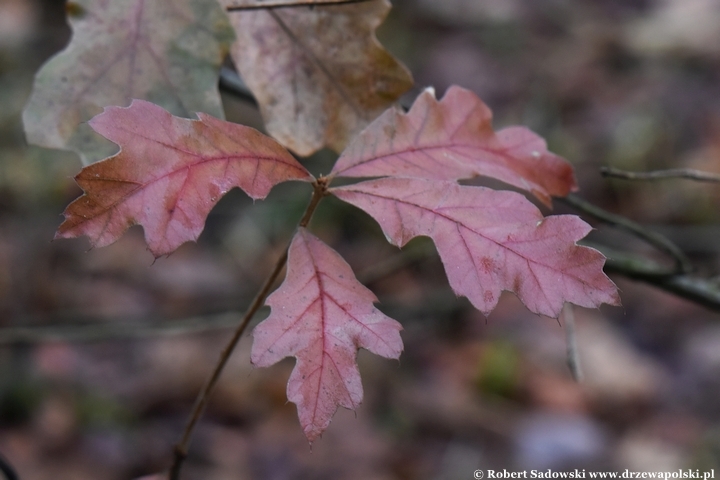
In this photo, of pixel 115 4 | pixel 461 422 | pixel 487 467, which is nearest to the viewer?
pixel 115 4

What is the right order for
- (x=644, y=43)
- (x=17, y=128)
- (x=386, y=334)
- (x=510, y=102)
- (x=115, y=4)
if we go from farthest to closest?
(x=644, y=43) < (x=510, y=102) < (x=17, y=128) < (x=115, y=4) < (x=386, y=334)

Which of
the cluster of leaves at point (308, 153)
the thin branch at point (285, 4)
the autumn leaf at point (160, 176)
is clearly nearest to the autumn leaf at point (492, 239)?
the cluster of leaves at point (308, 153)

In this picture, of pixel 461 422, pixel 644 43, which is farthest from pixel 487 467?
pixel 644 43

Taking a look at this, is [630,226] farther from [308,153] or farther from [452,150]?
[308,153]

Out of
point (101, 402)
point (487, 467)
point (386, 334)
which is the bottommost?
point (101, 402)

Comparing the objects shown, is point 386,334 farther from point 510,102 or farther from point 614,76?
point 614,76

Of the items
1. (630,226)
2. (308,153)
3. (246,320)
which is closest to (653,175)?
(630,226)

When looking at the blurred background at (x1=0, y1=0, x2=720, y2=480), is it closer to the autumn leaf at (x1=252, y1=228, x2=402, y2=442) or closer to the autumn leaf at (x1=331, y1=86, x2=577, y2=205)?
the autumn leaf at (x1=331, y1=86, x2=577, y2=205)
